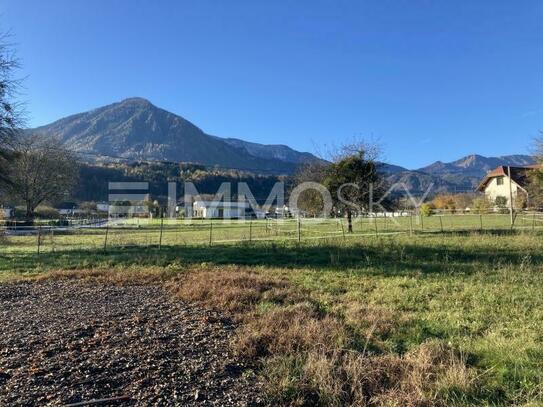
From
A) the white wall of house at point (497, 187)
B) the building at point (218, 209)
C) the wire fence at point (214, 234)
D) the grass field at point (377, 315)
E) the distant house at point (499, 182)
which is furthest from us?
the building at point (218, 209)

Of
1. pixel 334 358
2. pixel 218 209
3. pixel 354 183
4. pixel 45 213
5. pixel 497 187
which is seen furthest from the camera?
pixel 218 209

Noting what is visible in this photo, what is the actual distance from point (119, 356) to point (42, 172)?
44.8m

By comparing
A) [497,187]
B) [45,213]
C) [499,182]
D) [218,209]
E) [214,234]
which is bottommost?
[214,234]

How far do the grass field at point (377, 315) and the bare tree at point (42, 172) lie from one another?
101ft

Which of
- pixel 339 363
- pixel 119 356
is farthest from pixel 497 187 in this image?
pixel 119 356

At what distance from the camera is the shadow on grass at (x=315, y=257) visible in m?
12.8

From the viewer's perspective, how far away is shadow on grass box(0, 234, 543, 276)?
12789 mm

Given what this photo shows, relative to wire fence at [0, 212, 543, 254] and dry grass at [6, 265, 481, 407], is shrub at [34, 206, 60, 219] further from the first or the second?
dry grass at [6, 265, 481, 407]

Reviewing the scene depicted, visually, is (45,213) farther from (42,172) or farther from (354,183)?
(354,183)

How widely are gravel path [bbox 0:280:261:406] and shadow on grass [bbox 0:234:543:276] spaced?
6254 mm

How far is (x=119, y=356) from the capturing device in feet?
16.1

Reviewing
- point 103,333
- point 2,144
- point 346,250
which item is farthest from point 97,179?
point 103,333

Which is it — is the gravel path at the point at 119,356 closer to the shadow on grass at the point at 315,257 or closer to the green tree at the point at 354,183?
the shadow on grass at the point at 315,257

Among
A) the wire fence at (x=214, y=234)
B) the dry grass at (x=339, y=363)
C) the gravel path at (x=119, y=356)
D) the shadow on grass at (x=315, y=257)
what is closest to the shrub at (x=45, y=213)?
the wire fence at (x=214, y=234)
